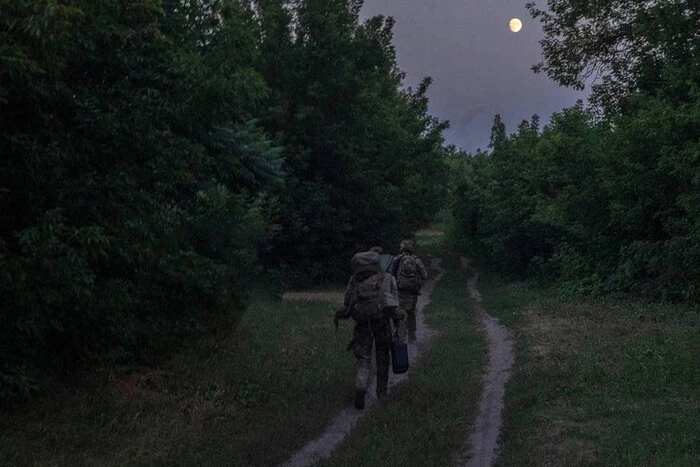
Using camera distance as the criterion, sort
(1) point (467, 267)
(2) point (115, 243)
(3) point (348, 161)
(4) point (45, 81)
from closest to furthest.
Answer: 1. (4) point (45, 81)
2. (2) point (115, 243)
3. (3) point (348, 161)
4. (1) point (467, 267)

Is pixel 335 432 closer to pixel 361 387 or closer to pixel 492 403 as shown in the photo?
pixel 361 387

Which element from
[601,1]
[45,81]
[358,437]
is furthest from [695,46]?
[45,81]

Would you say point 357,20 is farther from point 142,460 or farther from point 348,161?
point 142,460

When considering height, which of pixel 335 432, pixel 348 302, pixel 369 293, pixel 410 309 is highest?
pixel 369 293

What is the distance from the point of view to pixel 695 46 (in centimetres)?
1922

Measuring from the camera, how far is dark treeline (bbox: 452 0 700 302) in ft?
60.1

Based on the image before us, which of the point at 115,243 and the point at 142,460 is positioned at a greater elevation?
the point at 115,243

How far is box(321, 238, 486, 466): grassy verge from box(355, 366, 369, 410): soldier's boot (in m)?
0.27

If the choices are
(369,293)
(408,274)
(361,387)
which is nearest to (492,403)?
(361,387)

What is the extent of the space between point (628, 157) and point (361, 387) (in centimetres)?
1169

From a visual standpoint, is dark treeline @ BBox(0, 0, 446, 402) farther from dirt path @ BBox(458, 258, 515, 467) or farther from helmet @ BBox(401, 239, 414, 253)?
dirt path @ BBox(458, 258, 515, 467)

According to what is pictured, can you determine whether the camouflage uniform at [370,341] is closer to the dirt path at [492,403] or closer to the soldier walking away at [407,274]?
the dirt path at [492,403]

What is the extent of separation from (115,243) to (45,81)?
174 cm

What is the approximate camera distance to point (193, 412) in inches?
412
